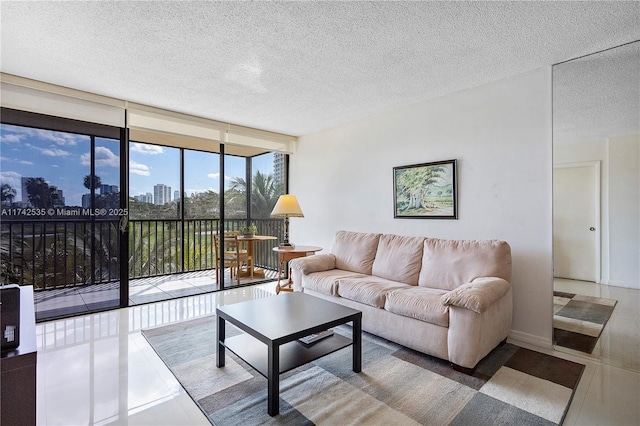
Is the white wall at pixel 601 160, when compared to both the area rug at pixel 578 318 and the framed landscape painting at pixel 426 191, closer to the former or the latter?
the area rug at pixel 578 318

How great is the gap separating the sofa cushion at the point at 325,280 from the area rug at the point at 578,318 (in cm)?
181

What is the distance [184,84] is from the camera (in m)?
3.11

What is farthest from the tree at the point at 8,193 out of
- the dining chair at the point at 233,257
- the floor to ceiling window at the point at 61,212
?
the dining chair at the point at 233,257

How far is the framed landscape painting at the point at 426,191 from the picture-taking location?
3.31 m

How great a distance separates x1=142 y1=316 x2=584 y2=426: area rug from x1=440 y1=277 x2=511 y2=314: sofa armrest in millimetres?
514

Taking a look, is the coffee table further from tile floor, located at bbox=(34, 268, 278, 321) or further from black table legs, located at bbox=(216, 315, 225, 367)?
tile floor, located at bbox=(34, 268, 278, 321)

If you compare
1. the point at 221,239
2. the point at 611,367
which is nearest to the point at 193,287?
the point at 221,239

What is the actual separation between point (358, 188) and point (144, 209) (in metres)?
3.67

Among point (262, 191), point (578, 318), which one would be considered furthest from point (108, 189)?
point (578, 318)

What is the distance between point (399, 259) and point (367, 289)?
66 centimetres

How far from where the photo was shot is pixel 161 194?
5379mm

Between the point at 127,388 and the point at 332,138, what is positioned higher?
the point at 332,138

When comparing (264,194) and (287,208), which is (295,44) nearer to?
(287,208)

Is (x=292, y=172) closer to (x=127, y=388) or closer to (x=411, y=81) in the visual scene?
(x=411, y=81)
